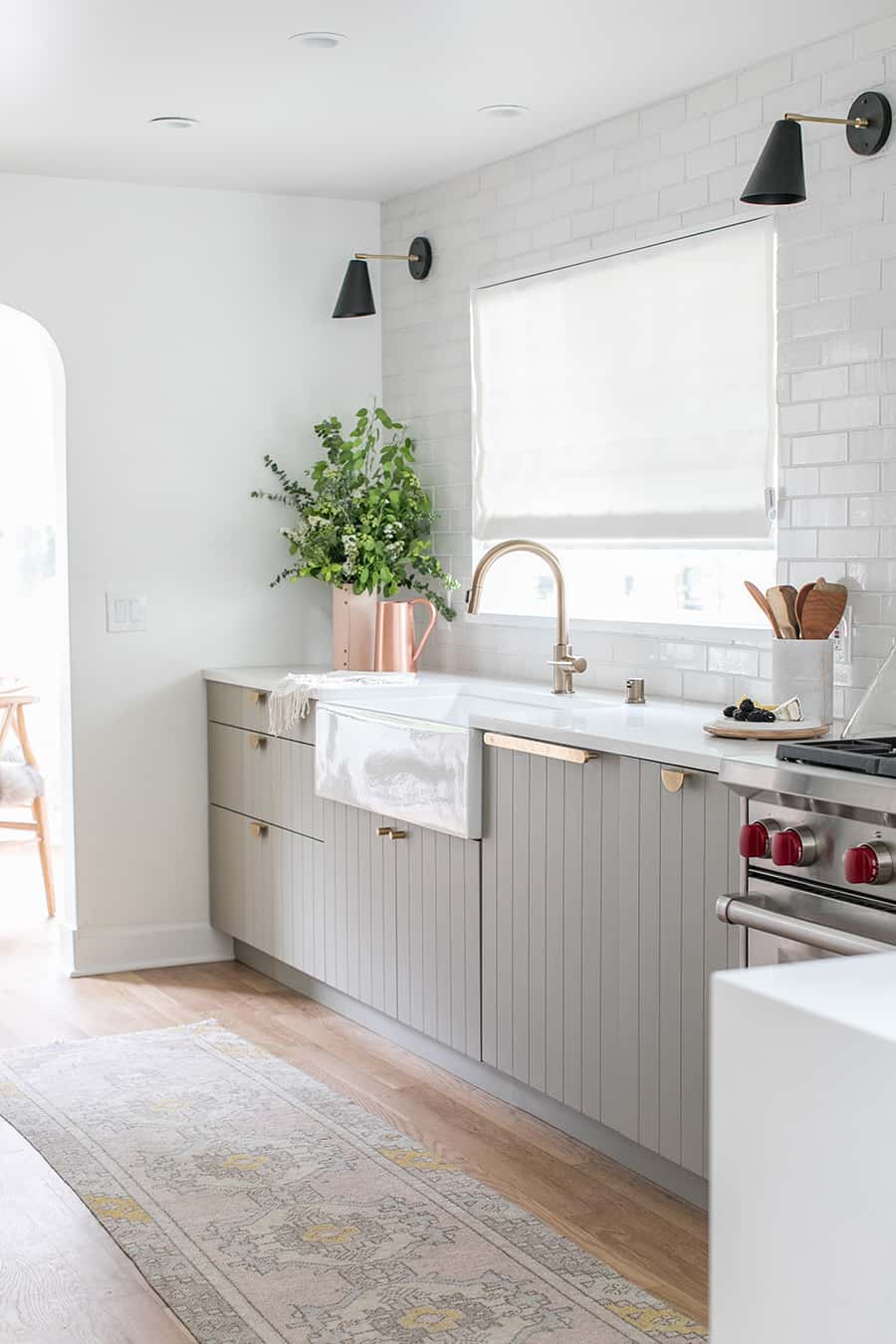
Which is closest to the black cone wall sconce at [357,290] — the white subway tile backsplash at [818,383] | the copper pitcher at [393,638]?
the copper pitcher at [393,638]

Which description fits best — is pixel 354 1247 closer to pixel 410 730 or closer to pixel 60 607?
pixel 410 730

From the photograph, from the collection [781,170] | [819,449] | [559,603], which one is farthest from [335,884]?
[781,170]

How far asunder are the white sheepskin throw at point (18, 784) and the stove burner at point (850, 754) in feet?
12.5

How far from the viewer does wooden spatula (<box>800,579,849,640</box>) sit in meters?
3.33

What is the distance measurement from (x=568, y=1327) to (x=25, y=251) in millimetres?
3546

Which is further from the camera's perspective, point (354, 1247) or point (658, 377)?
point (658, 377)

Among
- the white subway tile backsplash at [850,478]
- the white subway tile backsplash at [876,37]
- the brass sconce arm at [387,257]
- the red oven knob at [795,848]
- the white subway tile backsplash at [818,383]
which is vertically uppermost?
the white subway tile backsplash at [876,37]

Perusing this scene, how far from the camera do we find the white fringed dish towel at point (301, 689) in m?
4.36

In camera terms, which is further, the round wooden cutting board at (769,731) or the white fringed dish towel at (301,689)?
the white fringed dish towel at (301,689)

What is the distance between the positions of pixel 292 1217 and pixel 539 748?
3.56ft

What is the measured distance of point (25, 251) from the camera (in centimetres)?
475

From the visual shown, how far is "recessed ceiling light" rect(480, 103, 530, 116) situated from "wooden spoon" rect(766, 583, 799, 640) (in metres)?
1.52

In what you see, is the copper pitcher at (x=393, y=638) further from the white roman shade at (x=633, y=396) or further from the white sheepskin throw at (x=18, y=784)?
the white sheepskin throw at (x=18, y=784)

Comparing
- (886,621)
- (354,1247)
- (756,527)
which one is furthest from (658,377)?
(354,1247)
